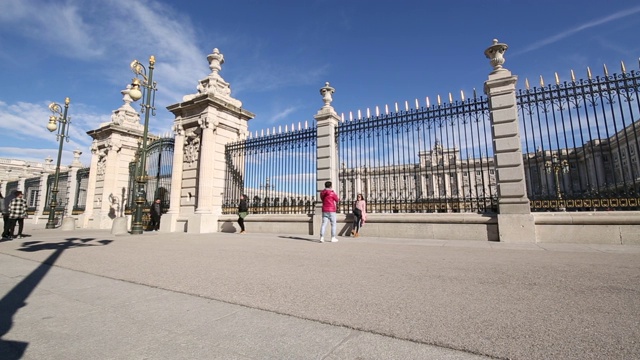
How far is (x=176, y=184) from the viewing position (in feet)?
44.8

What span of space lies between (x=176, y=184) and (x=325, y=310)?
42.2 ft

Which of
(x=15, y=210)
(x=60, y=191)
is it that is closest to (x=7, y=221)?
(x=15, y=210)

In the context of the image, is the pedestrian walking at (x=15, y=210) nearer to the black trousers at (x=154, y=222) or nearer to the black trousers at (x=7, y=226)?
the black trousers at (x=7, y=226)

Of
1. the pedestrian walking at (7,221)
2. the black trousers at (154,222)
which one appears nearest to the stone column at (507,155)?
the black trousers at (154,222)

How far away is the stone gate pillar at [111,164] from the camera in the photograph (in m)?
17.4

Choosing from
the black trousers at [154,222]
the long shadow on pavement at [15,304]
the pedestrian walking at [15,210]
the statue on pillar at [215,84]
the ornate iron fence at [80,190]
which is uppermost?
the statue on pillar at [215,84]

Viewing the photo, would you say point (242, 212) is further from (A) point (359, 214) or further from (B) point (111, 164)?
(B) point (111, 164)

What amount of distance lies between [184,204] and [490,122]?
494 inches

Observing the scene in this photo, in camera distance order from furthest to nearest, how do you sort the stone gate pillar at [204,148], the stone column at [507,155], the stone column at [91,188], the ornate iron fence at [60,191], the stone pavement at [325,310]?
the ornate iron fence at [60,191] < the stone column at [91,188] < the stone gate pillar at [204,148] < the stone column at [507,155] < the stone pavement at [325,310]

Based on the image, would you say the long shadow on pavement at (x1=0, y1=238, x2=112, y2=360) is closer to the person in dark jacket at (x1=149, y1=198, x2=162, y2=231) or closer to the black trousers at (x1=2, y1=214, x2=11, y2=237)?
the black trousers at (x1=2, y1=214, x2=11, y2=237)

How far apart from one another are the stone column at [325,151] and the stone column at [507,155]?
17.2ft

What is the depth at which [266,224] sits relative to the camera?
1195 centimetres

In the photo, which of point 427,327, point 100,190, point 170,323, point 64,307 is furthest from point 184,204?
point 427,327

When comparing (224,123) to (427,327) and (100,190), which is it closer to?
(100,190)
